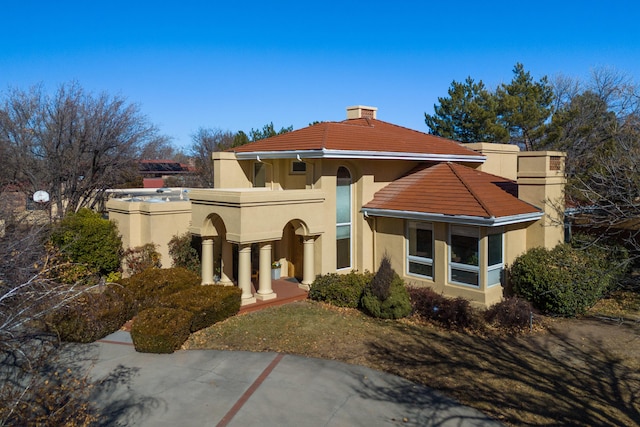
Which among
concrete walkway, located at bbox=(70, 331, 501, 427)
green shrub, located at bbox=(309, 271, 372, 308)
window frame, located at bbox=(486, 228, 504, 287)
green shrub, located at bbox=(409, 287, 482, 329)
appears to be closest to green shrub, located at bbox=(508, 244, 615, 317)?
window frame, located at bbox=(486, 228, 504, 287)

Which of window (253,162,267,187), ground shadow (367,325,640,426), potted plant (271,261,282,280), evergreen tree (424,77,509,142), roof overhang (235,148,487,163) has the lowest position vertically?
ground shadow (367,325,640,426)

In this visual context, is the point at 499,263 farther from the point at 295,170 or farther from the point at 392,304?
the point at 295,170

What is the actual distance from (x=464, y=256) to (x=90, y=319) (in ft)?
35.0

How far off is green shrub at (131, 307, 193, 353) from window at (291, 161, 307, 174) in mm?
7400

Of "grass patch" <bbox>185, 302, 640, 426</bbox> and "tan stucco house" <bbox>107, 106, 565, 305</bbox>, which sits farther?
"tan stucco house" <bbox>107, 106, 565, 305</bbox>

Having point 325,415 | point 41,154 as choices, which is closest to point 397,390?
point 325,415

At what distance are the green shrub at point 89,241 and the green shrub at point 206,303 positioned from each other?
19.1 ft

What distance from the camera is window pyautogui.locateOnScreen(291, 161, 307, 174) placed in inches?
691

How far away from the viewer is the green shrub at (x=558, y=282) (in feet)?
45.0

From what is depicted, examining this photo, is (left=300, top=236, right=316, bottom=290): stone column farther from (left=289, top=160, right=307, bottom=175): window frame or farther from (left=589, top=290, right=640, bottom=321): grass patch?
(left=589, top=290, right=640, bottom=321): grass patch

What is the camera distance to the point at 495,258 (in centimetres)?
1478

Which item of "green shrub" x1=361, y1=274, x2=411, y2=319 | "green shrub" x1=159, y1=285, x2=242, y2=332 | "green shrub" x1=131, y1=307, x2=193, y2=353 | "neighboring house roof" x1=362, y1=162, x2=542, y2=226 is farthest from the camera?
"neighboring house roof" x1=362, y1=162, x2=542, y2=226

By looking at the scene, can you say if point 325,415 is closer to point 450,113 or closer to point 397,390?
point 397,390

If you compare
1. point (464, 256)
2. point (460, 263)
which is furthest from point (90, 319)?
point (464, 256)
